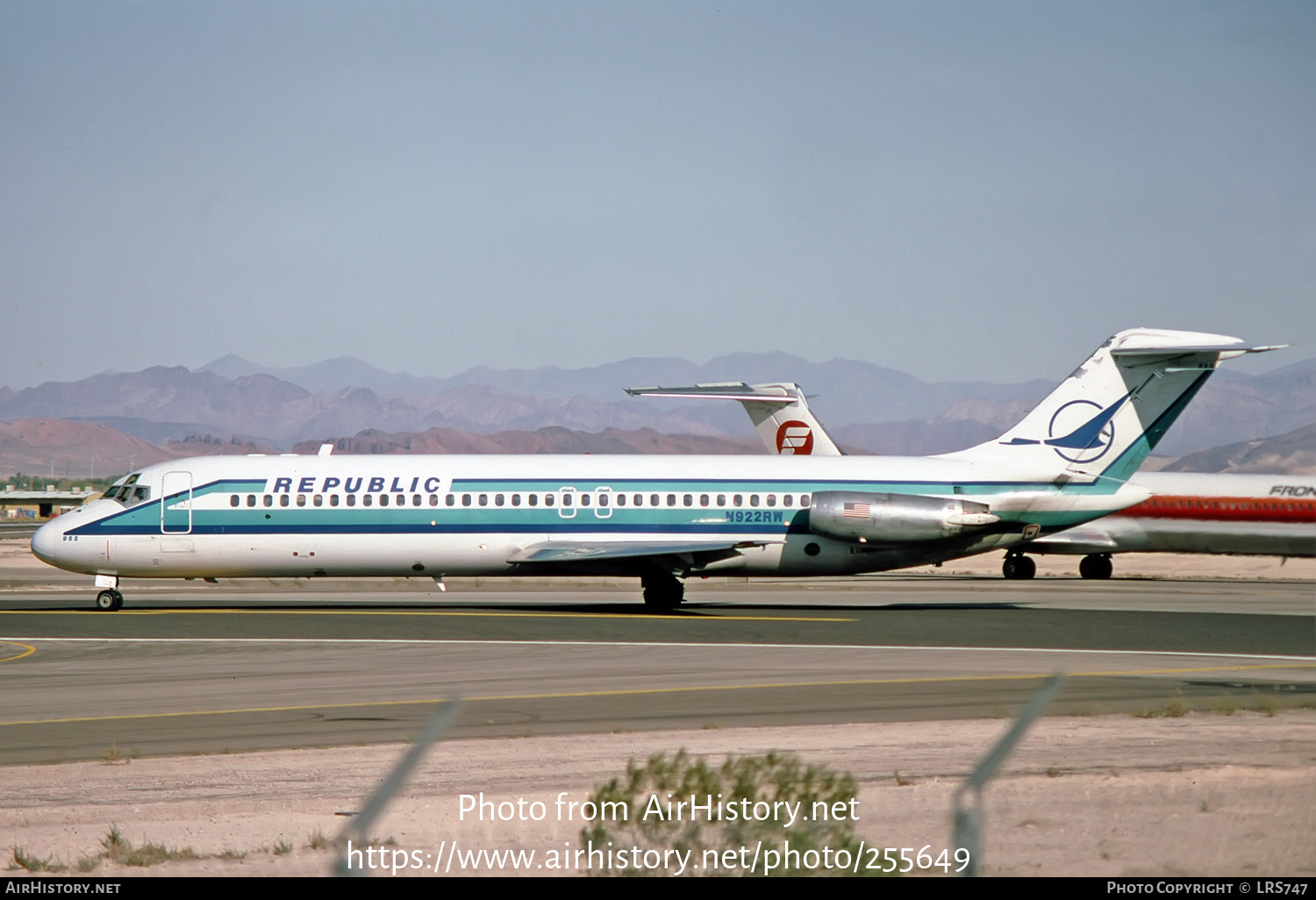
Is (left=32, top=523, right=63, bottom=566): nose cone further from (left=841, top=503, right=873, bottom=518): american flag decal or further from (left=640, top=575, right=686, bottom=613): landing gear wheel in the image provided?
(left=841, top=503, right=873, bottom=518): american flag decal

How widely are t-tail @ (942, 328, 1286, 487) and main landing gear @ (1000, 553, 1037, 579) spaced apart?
1568 cm

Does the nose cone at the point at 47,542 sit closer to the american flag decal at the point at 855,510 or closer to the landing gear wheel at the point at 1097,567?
the american flag decal at the point at 855,510

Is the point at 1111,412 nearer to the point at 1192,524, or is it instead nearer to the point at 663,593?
the point at 663,593

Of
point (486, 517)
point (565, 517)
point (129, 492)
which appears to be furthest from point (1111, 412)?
point (129, 492)

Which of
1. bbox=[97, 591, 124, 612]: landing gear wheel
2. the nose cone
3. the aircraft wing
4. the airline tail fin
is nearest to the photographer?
the aircraft wing

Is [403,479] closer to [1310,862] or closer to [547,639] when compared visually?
[547,639]

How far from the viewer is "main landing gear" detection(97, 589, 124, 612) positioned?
29422 mm

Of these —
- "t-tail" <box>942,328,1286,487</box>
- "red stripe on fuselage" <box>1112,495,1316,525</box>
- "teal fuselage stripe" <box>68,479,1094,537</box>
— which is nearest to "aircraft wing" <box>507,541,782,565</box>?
"teal fuselage stripe" <box>68,479,1094,537</box>

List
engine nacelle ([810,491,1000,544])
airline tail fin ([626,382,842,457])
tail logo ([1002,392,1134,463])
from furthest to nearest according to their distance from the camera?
airline tail fin ([626,382,842,457]), tail logo ([1002,392,1134,463]), engine nacelle ([810,491,1000,544])

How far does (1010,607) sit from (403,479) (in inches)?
558

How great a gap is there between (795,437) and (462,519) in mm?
17283

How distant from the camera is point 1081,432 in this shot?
30.4m
